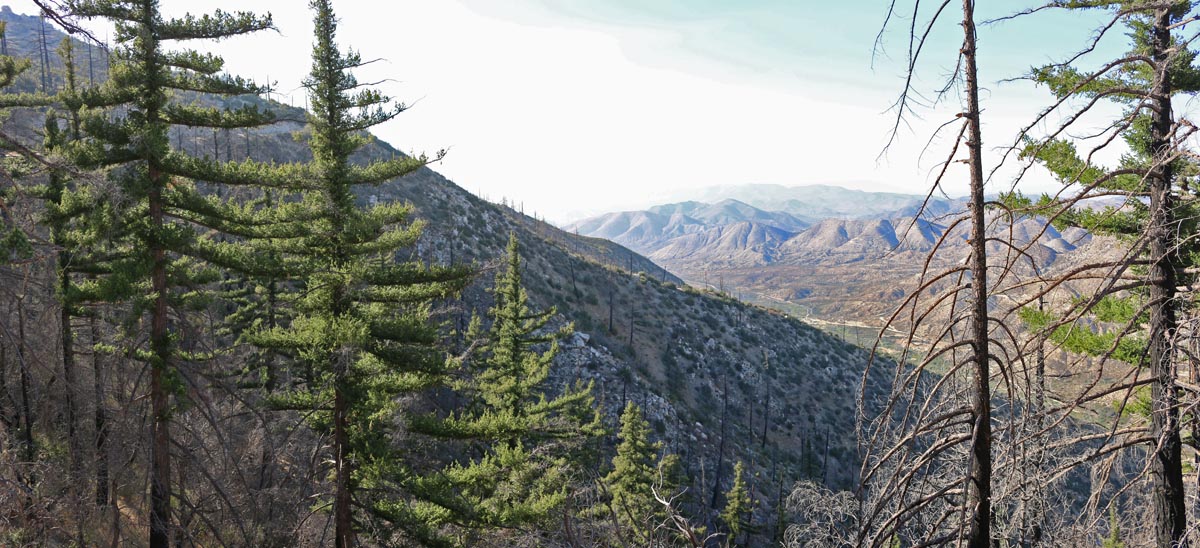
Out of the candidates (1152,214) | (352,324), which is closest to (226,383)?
(352,324)

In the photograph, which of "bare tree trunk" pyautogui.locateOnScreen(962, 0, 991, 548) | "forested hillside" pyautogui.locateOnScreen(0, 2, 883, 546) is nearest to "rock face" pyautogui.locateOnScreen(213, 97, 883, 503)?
"forested hillside" pyautogui.locateOnScreen(0, 2, 883, 546)

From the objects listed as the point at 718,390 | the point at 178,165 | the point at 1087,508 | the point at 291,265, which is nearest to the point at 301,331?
the point at 291,265

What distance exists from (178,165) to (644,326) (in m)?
58.0

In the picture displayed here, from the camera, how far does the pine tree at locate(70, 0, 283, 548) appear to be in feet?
28.1

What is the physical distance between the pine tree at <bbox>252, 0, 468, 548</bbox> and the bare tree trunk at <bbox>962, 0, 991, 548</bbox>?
843 cm

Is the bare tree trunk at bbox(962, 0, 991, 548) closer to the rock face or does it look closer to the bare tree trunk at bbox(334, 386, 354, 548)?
the bare tree trunk at bbox(334, 386, 354, 548)

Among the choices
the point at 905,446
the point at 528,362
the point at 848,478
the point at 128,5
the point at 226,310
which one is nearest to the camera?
the point at 905,446

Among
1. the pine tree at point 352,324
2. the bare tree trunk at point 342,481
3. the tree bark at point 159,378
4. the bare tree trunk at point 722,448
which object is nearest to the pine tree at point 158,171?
the tree bark at point 159,378

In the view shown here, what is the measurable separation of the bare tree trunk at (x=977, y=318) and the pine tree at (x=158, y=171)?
9711 millimetres

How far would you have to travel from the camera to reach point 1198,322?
15.8ft

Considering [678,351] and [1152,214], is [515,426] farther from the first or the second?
[678,351]

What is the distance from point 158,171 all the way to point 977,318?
1097 cm

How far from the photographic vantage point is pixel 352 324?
9.62 m

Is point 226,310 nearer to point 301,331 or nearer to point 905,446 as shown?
point 301,331
